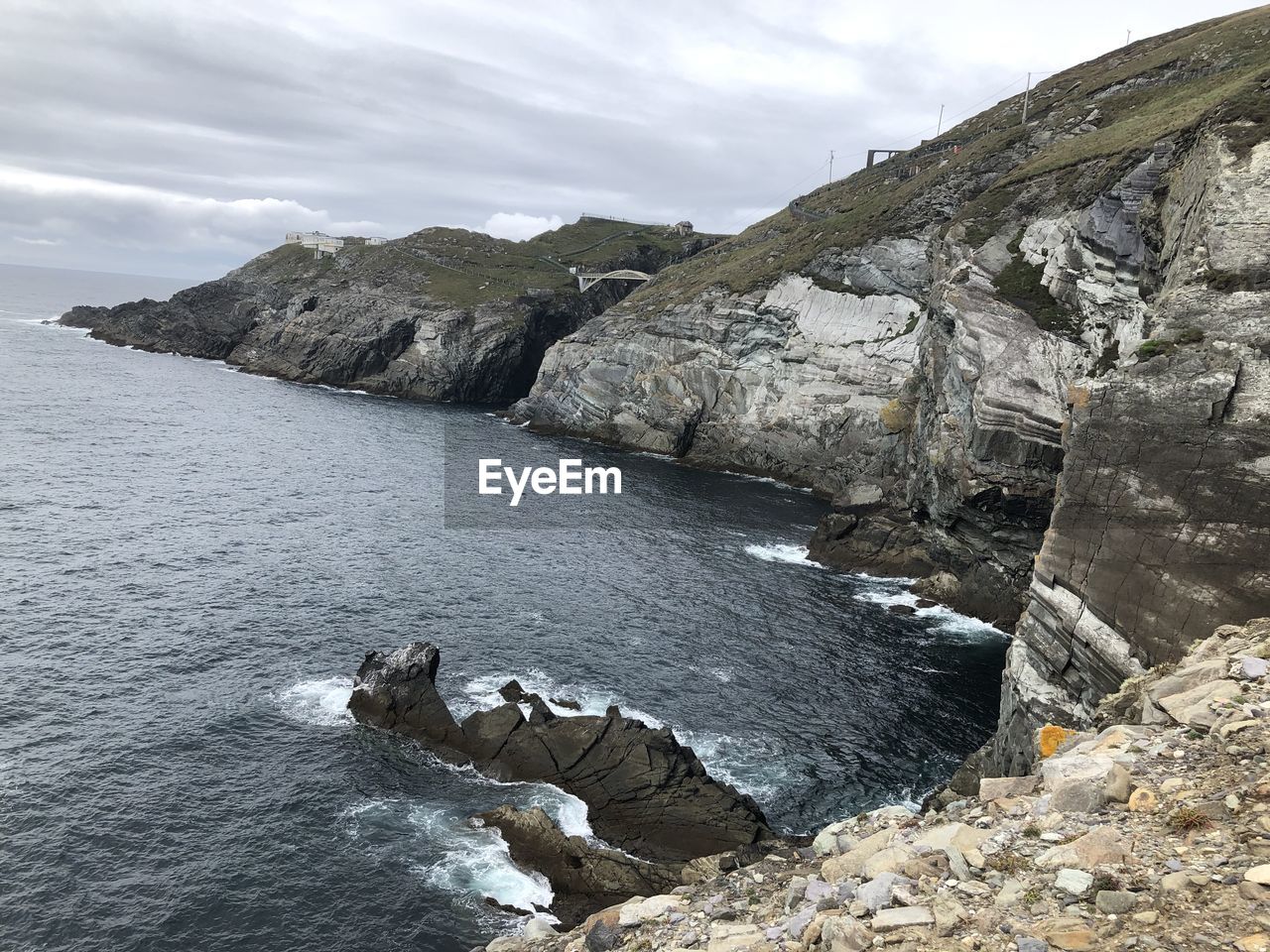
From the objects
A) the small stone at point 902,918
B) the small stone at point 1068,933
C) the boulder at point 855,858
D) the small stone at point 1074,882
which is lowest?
the boulder at point 855,858

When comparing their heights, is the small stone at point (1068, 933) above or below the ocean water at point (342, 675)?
above

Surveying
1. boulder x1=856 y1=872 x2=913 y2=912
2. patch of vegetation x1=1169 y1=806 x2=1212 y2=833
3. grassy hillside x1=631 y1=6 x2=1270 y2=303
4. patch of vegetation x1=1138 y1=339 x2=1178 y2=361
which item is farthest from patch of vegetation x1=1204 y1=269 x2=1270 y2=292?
boulder x1=856 y1=872 x2=913 y2=912

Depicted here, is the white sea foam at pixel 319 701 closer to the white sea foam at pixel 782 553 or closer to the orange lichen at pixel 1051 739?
the orange lichen at pixel 1051 739

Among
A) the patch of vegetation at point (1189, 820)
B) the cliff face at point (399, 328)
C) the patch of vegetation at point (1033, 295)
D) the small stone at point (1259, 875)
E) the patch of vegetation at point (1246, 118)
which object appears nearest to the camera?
the small stone at point (1259, 875)

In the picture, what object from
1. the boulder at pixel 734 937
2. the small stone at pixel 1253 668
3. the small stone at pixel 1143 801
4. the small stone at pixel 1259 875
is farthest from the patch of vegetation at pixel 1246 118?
the boulder at pixel 734 937

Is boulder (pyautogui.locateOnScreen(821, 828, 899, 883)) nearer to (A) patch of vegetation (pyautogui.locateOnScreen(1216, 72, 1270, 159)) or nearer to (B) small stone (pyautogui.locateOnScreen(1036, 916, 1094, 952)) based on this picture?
(B) small stone (pyautogui.locateOnScreen(1036, 916, 1094, 952))

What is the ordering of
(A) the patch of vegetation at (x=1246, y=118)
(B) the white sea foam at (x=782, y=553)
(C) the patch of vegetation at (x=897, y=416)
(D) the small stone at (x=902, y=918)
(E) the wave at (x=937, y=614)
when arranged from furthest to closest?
(C) the patch of vegetation at (x=897, y=416) → (B) the white sea foam at (x=782, y=553) → (E) the wave at (x=937, y=614) → (A) the patch of vegetation at (x=1246, y=118) → (D) the small stone at (x=902, y=918)
